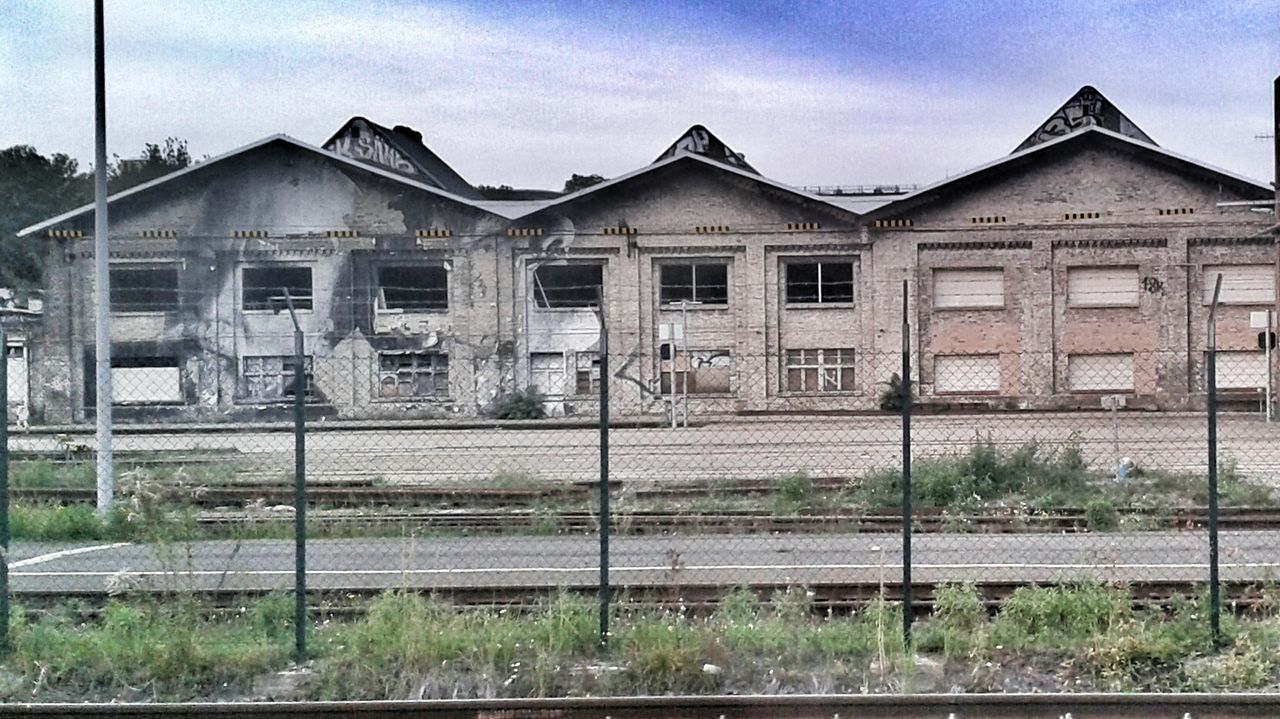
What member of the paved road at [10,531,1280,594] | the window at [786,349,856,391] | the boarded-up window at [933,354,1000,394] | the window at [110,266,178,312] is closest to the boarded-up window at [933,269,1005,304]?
the boarded-up window at [933,354,1000,394]

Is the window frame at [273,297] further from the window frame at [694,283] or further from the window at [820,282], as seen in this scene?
the window at [820,282]

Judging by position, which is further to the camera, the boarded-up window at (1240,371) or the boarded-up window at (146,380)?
the boarded-up window at (146,380)

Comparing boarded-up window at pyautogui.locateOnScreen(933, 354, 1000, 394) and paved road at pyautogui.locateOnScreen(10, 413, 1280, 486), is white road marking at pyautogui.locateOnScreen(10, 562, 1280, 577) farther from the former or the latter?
boarded-up window at pyautogui.locateOnScreen(933, 354, 1000, 394)

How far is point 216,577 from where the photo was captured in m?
10.8

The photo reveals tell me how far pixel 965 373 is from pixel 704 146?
14907 millimetres

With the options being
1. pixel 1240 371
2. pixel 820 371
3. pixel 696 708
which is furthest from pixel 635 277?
pixel 696 708

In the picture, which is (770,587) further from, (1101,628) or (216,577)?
(216,577)

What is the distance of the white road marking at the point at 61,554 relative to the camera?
40.7 ft

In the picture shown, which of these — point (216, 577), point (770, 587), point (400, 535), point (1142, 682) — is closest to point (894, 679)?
point (1142, 682)

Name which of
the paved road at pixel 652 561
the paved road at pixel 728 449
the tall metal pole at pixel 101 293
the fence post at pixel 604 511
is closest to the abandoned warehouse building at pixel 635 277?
the paved road at pixel 728 449

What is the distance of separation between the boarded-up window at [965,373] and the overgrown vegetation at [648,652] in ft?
75.5

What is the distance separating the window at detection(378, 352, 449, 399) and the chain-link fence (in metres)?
6.00

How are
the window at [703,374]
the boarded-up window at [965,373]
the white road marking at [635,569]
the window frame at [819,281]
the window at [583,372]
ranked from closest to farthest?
the white road marking at [635,569], the boarded-up window at [965,373], the window at [703,374], the window frame at [819,281], the window at [583,372]

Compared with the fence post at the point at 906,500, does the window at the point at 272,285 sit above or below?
above
